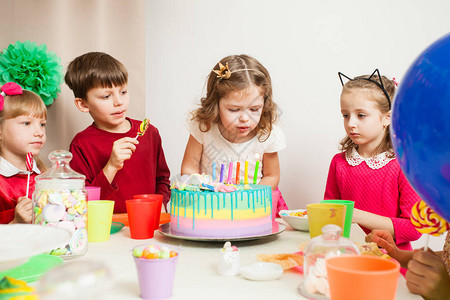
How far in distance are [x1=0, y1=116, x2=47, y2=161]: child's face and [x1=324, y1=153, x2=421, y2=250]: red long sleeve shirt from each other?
131 centimetres

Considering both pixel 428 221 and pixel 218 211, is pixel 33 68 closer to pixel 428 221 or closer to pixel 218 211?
pixel 218 211

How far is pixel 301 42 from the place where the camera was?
232 centimetres

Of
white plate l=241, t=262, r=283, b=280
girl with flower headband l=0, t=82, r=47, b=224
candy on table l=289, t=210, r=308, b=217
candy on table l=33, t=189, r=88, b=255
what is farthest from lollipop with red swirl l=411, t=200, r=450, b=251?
girl with flower headband l=0, t=82, r=47, b=224

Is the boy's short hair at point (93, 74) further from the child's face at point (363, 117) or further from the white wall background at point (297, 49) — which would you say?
the child's face at point (363, 117)

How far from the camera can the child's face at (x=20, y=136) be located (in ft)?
5.37

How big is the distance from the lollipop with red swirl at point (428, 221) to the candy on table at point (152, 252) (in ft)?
1.37

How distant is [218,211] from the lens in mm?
1005

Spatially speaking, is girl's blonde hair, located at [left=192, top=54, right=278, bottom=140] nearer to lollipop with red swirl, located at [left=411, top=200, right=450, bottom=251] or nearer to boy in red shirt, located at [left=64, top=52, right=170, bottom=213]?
boy in red shirt, located at [left=64, top=52, right=170, bottom=213]

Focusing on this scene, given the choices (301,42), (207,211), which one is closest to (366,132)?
(301,42)

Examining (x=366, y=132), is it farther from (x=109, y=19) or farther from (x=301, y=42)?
(x=109, y=19)

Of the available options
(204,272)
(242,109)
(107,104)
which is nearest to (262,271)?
(204,272)

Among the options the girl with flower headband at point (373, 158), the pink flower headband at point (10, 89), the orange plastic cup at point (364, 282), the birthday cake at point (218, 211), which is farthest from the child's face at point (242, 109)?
the orange plastic cup at point (364, 282)

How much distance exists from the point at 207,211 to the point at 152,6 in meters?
1.83

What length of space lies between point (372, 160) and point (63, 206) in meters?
1.32
